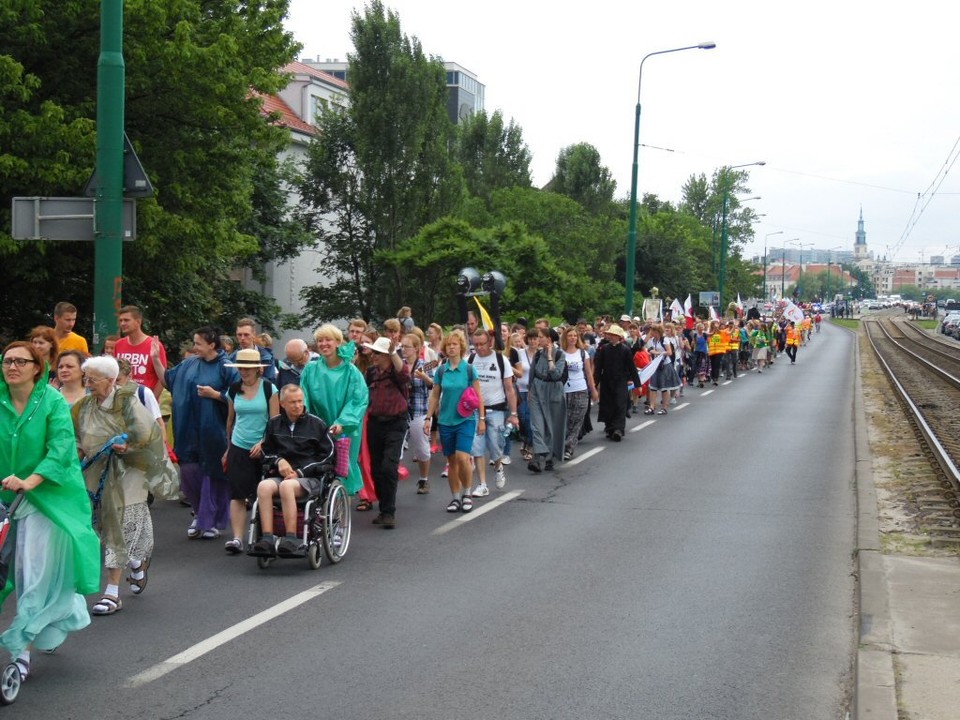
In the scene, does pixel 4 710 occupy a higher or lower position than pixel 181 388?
lower

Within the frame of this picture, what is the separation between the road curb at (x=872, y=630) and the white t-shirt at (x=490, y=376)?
A: 3.72m

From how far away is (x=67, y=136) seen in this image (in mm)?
16516

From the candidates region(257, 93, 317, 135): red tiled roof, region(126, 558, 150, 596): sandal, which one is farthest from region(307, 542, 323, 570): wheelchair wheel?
Result: region(257, 93, 317, 135): red tiled roof

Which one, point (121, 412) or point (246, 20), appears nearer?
point (121, 412)

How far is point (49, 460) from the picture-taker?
18.7ft

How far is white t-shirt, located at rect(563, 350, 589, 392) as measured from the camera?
14930mm

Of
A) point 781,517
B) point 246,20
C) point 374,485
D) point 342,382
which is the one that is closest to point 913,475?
point 781,517

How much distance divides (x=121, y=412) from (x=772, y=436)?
12.8 metres

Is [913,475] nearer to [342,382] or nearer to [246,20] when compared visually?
[342,382]

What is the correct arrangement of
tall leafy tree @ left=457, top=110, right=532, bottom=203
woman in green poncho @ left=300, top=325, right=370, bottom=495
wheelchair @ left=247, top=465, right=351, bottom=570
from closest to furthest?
wheelchair @ left=247, top=465, right=351, bottom=570, woman in green poncho @ left=300, top=325, right=370, bottom=495, tall leafy tree @ left=457, top=110, right=532, bottom=203

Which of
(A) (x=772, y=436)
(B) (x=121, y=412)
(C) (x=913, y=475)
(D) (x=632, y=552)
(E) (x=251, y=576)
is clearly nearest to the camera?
(B) (x=121, y=412)

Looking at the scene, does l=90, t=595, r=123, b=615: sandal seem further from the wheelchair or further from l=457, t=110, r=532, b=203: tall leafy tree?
l=457, t=110, r=532, b=203: tall leafy tree

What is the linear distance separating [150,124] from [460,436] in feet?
36.1

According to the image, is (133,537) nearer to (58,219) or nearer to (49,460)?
(49,460)
